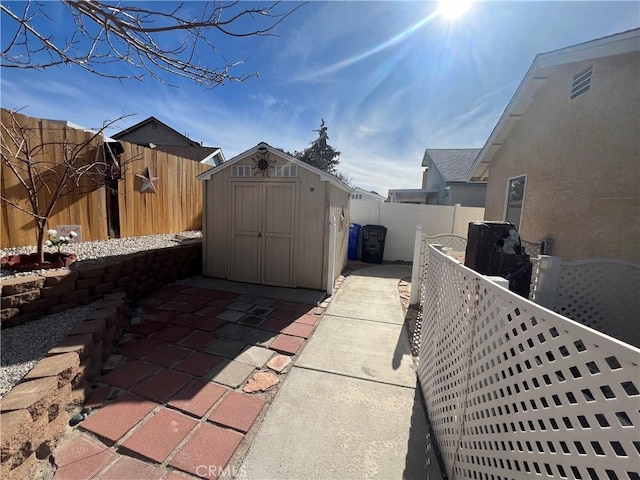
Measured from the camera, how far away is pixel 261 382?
2693 millimetres

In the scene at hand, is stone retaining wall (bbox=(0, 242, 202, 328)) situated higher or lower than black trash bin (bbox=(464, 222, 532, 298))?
lower

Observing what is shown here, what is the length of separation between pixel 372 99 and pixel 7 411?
912cm

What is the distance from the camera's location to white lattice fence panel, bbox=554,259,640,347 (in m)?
3.60

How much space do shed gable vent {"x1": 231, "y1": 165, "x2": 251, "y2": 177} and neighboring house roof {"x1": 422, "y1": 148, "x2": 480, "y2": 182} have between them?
10.1 metres

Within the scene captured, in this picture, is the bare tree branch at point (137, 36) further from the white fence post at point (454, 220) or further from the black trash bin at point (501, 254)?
the white fence post at point (454, 220)

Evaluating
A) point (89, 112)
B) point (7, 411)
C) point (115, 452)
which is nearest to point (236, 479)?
point (115, 452)

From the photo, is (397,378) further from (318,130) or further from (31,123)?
(318,130)

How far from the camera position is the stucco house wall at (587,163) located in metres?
3.72

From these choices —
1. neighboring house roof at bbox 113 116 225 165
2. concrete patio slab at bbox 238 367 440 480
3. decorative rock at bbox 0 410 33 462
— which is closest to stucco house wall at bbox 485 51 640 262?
concrete patio slab at bbox 238 367 440 480

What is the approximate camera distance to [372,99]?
8.12 m

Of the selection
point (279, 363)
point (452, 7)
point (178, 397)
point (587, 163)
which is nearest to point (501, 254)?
point (279, 363)

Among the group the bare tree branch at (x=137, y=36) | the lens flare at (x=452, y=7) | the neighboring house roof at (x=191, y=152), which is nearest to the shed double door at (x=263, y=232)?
the bare tree branch at (x=137, y=36)

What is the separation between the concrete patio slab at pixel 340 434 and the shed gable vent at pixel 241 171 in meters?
4.20

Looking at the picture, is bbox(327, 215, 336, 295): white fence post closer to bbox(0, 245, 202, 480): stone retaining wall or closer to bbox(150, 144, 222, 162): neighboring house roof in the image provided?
bbox(0, 245, 202, 480): stone retaining wall
